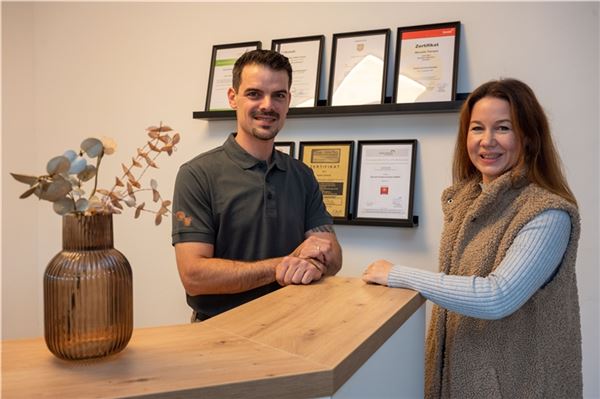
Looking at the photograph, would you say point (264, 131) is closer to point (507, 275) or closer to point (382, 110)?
point (382, 110)

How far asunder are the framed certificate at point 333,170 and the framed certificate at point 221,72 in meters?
0.57

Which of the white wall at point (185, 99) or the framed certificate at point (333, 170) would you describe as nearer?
the white wall at point (185, 99)

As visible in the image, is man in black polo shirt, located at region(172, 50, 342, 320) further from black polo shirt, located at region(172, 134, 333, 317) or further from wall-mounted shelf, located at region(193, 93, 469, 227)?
wall-mounted shelf, located at region(193, 93, 469, 227)

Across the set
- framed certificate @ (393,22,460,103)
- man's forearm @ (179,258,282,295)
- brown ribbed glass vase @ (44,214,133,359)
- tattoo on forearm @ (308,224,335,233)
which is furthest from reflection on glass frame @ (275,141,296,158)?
brown ribbed glass vase @ (44,214,133,359)

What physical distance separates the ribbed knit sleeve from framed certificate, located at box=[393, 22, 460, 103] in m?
1.10

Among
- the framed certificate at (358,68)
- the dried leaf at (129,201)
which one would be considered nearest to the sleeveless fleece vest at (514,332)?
the dried leaf at (129,201)

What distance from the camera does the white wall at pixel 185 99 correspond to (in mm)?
2291

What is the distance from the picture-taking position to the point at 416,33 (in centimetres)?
253

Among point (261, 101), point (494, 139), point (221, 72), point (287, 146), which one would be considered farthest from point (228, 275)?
point (221, 72)

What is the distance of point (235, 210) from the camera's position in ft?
6.30

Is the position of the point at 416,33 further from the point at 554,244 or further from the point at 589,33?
the point at 554,244

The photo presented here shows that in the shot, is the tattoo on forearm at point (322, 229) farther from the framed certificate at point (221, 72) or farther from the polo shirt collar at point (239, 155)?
the framed certificate at point (221, 72)

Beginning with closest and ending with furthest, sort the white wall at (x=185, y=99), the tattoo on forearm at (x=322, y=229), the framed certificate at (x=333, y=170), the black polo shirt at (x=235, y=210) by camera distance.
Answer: the black polo shirt at (x=235, y=210), the tattoo on forearm at (x=322, y=229), the white wall at (x=185, y=99), the framed certificate at (x=333, y=170)

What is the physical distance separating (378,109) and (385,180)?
0.34m
